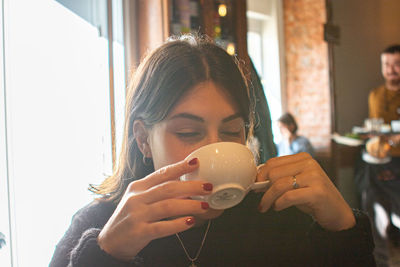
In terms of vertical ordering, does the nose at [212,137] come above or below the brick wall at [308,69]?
below

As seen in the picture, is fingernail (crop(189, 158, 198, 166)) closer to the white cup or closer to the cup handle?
the white cup

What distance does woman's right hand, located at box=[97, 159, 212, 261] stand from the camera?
2.18ft

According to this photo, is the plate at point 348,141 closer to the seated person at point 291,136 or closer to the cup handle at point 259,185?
the seated person at point 291,136

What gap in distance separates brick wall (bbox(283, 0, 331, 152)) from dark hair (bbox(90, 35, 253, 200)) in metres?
3.99

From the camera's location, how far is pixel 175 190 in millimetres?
662

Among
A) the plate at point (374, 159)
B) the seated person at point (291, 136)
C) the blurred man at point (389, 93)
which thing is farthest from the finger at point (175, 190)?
the seated person at point (291, 136)

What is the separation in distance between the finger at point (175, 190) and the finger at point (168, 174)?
0.01 meters

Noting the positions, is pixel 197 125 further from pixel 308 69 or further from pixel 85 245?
pixel 308 69

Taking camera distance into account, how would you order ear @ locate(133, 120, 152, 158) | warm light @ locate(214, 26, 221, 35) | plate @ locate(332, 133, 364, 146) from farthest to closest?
plate @ locate(332, 133, 364, 146) → warm light @ locate(214, 26, 221, 35) → ear @ locate(133, 120, 152, 158)

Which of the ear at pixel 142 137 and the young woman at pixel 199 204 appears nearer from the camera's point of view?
the young woman at pixel 199 204

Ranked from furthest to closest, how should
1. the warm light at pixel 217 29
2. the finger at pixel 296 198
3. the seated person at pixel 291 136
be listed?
the seated person at pixel 291 136, the warm light at pixel 217 29, the finger at pixel 296 198

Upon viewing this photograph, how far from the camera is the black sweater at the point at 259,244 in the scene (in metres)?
0.85

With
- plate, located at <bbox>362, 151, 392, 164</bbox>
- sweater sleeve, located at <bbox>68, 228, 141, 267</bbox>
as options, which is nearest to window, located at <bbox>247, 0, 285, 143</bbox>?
plate, located at <bbox>362, 151, 392, 164</bbox>

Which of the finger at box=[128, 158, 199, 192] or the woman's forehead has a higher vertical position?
the woman's forehead
